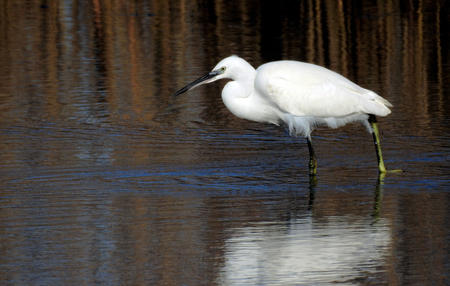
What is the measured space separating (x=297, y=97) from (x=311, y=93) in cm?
13

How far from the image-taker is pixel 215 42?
61.0 ft

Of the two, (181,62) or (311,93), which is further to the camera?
(181,62)

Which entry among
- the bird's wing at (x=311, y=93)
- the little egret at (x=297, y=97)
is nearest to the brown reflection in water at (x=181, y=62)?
the little egret at (x=297, y=97)

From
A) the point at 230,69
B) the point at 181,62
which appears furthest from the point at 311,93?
the point at 181,62

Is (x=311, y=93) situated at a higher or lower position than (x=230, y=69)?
lower

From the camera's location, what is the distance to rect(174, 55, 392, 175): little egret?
9.61 metres

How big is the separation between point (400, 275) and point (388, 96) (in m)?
7.10

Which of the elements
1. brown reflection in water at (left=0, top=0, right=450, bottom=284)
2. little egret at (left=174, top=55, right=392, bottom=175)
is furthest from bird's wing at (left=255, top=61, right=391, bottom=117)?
brown reflection in water at (left=0, top=0, right=450, bottom=284)

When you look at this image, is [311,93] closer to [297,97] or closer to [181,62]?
[297,97]

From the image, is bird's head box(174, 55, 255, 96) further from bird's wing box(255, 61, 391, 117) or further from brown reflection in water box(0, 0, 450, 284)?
brown reflection in water box(0, 0, 450, 284)

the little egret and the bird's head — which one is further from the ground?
the bird's head

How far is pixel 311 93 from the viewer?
9.67m

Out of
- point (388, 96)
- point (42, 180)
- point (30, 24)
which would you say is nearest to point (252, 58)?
point (388, 96)

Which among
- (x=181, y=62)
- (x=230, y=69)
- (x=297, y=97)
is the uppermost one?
(x=181, y=62)
